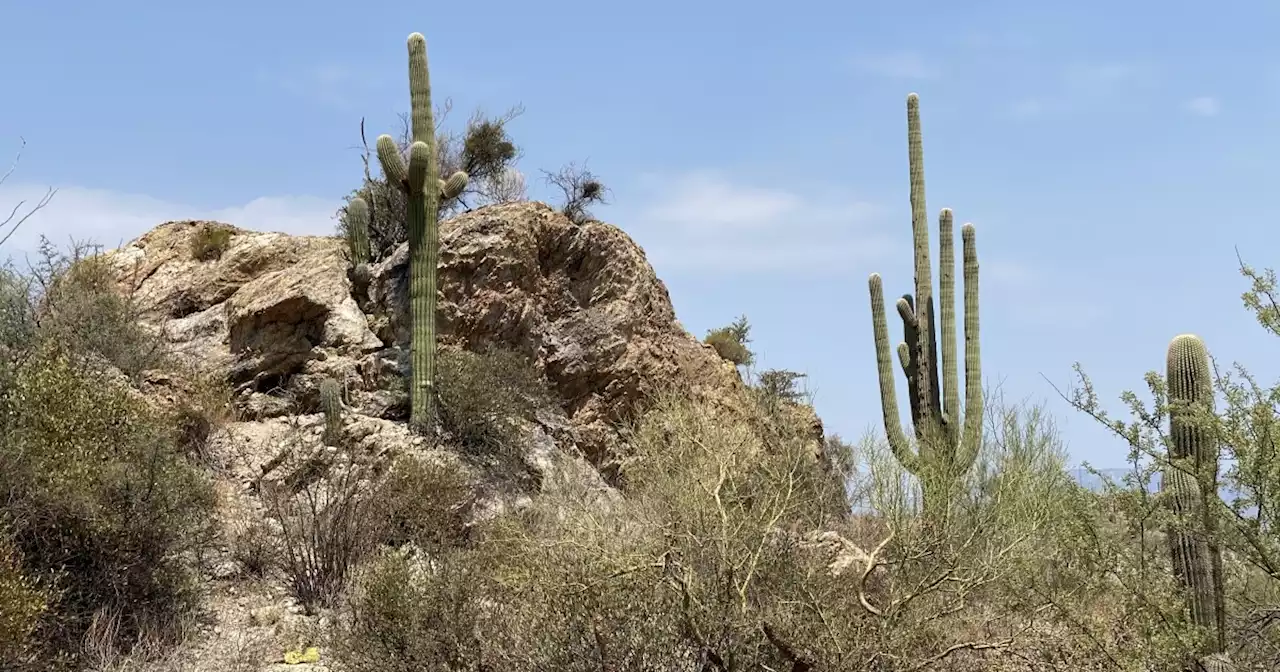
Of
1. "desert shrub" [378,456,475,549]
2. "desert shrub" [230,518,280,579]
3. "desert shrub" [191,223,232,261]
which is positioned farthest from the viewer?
"desert shrub" [191,223,232,261]

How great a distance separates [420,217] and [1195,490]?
8.98 metres

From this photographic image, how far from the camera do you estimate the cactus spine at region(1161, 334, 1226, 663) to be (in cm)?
702

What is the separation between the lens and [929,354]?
14203 mm

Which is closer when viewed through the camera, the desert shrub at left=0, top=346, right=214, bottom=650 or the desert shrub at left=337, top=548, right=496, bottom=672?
the desert shrub at left=337, top=548, right=496, bottom=672

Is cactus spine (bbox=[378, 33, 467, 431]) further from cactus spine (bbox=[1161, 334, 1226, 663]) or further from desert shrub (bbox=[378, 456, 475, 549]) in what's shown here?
cactus spine (bbox=[1161, 334, 1226, 663])

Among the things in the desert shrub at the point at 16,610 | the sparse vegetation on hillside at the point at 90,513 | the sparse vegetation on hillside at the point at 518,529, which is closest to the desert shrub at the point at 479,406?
the sparse vegetation on hillside at the point at 518,529

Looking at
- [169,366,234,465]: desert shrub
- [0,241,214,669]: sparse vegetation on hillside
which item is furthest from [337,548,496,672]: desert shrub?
[169,366,234,465]: desert shrub

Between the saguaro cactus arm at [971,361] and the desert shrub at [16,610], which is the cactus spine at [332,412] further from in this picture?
the saguaro cactus arm at [971,361]

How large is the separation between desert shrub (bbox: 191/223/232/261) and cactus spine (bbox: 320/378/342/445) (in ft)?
17.3

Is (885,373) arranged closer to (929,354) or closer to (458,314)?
(929,354)

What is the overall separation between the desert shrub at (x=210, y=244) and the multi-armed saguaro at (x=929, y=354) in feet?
30.2

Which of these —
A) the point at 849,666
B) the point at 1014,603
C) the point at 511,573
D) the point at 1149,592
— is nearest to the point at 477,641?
the point at 511,573

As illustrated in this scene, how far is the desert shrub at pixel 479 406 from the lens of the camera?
12.9m

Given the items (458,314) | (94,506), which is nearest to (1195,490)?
(94,506)
